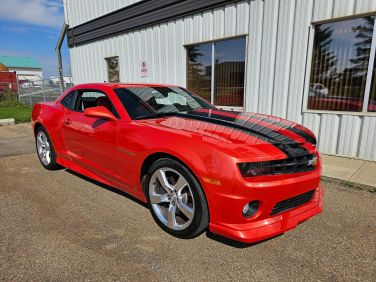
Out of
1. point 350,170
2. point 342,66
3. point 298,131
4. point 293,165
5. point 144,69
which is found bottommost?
point 350,170

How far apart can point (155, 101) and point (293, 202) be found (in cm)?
196

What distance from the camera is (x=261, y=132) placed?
8.77 ft

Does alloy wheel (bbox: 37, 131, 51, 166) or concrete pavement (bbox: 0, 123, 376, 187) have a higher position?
alloy wheel (bbox: 37, 131, 51, 166)

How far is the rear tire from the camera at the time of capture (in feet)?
14.6

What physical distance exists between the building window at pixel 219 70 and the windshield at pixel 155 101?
3043mm

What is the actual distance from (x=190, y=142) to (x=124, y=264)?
3.65 ft

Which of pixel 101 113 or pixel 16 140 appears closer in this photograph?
pixel 101 113

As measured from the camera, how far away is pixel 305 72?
18.1ft

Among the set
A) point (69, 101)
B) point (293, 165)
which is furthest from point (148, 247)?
point (69, 101)

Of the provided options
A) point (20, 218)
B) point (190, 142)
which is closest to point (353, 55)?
point (190, 142)

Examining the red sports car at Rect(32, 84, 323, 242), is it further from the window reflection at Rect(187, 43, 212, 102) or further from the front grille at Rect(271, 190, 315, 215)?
the window reflection at Rect(187, 43, 212, 102)

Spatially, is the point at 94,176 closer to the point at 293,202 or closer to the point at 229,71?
the point at 293,202

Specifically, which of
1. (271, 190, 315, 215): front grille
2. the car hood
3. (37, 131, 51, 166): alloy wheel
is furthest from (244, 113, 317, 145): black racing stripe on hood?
(37, 131, 51, 166): alloy wheel

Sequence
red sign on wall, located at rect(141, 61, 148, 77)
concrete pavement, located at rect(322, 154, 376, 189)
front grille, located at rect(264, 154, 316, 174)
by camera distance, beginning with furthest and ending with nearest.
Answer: red sign on wall, located at rect(141, 61, 148, 77) < concrete pavement, located at rect(322, 154, 376, 189) < front grille, located at rect(264, 154, 316, 174)
